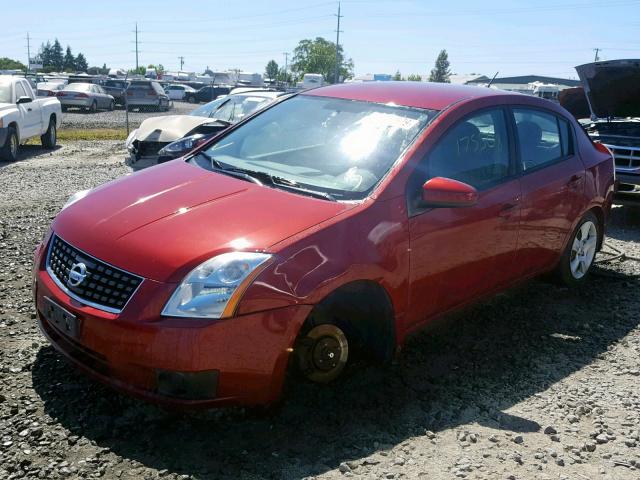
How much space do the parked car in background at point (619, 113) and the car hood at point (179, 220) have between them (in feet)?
20.7

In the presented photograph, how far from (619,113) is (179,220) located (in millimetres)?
8201

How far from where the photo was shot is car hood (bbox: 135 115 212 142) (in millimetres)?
9070

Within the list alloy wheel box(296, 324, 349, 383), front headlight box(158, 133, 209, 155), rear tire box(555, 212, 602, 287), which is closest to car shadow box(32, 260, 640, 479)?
alloy wheel box(296, 324, 349, 383)

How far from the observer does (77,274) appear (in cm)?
322

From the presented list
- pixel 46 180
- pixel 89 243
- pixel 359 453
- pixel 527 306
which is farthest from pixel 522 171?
pixel 46 180

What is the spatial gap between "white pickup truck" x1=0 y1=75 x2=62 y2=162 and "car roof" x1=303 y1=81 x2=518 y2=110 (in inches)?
392

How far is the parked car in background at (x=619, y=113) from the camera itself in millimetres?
8445

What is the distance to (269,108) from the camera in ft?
16.1

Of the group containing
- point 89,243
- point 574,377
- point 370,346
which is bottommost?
point 574,377

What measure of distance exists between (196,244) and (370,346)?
4.01 feet

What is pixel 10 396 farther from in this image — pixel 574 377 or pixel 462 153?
pixel 574 377

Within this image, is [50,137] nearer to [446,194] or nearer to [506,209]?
[506,209]

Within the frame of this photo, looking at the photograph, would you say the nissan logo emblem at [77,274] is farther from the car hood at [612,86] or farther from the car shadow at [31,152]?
the car shadow at [31,152]

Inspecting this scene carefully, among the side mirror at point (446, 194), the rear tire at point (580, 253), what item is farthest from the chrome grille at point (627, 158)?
the side mirror at point (446, 194)
